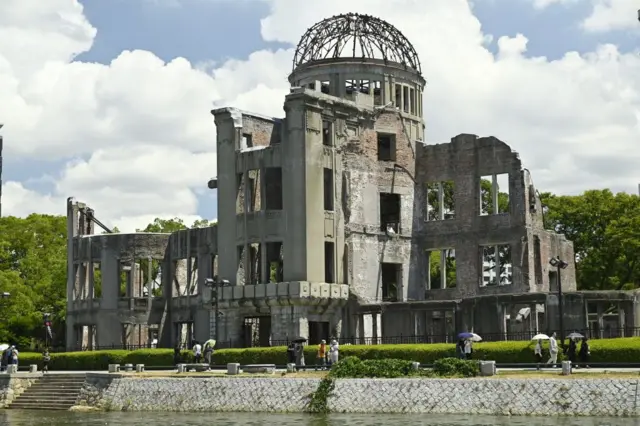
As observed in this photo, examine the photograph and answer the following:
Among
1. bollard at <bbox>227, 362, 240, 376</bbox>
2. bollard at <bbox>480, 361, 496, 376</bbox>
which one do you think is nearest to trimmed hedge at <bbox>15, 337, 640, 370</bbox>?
bollard at <bbox>480, 361, 496, 376</bbox>

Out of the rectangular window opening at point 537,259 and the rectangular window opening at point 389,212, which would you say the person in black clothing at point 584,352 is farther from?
the rectangular window opening at point 389,212

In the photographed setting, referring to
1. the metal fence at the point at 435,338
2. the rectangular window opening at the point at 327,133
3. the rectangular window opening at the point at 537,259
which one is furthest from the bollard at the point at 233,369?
the rectangular window opening at the point at 537,259

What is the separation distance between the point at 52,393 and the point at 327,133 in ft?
68.4

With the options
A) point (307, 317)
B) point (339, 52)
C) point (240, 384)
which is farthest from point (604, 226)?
point (240, 384)

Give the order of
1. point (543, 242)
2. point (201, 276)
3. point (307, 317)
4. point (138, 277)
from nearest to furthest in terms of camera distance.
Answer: point (307, 317), point (543, 242), point (201, 276), point (138, 277)

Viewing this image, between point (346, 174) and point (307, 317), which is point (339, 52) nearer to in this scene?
point (346, 174)

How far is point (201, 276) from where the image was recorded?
66.4 meters

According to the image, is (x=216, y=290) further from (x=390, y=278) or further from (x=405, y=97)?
(x=405, y=97)

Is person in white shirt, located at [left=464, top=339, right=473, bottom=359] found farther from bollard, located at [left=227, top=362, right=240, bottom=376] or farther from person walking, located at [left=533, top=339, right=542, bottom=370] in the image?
bollard, located at [left=227, top=362, right=240, bottom=376]

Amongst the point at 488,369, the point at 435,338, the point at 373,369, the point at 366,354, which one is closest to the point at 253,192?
the point at 435,338

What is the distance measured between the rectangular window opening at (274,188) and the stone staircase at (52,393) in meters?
16.0

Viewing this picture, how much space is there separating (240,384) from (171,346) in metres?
26.0

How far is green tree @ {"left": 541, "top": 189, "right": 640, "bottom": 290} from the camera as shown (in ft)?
247

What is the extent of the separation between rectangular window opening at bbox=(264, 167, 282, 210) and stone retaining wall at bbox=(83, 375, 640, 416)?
55.2 ft
